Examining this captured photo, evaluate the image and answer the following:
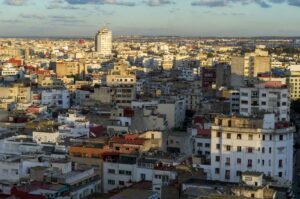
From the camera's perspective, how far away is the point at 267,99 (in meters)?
41.1

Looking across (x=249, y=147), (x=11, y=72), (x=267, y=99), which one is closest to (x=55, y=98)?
(x=267, y=99)

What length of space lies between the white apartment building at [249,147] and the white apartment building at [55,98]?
28.7 metres

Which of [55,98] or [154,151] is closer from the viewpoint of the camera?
[154,151]

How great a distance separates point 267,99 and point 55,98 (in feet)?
67.6

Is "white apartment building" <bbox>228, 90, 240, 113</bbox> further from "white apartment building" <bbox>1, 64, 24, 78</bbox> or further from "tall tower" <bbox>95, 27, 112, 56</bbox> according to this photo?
"tall tower" <bbox>95, 27, 112, 56</bbox>

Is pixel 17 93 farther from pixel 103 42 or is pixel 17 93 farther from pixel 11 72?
pixel 103 42

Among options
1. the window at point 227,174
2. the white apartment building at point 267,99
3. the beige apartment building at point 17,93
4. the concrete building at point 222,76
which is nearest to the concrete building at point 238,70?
the concrete building at point 222,76

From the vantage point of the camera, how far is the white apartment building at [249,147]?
26.4 metres

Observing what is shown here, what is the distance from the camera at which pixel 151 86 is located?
66750 millimetres

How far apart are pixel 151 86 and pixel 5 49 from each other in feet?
317

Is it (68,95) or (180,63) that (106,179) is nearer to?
(68,95)

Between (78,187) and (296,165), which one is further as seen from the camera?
(296,165)

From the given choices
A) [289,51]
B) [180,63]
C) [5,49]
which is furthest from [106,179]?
[5,49]

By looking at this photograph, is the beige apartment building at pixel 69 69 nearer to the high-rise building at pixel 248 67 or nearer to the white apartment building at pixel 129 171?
the high-rise building at pixel 248 67
